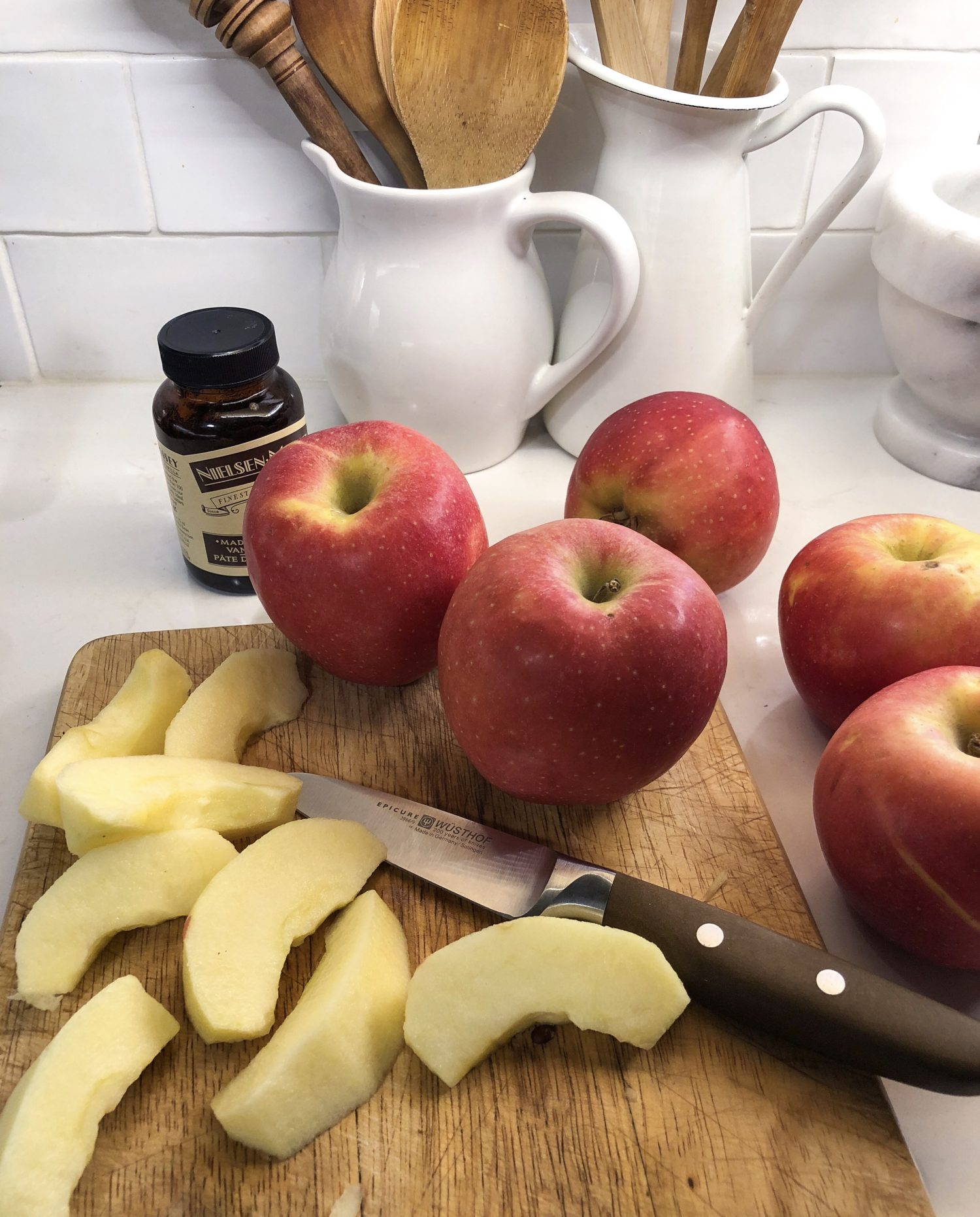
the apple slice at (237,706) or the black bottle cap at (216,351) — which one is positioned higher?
the black bottle cap at (216,351)

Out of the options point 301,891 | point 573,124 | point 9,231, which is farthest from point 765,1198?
point 9,231

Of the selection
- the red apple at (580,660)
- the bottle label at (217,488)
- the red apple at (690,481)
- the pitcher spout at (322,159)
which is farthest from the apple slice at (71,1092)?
the pitcher spout at (322,159)

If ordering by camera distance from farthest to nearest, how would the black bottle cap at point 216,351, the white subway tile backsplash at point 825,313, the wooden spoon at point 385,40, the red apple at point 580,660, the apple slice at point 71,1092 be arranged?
the white subway tile backsplash at point 825,313 < the wooden spoon at point 385,40 < the black bottle cap at point 216,351 < the red apple at point 580,660 < the apple slice at point 71,1092

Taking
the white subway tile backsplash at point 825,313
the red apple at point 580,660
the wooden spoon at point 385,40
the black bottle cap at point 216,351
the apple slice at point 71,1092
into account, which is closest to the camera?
the apple slice at point 71,1092

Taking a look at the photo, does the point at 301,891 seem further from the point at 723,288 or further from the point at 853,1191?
the point at 723,288

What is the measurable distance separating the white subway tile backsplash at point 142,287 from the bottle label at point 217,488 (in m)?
0.29

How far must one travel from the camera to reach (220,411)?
742 millimetres

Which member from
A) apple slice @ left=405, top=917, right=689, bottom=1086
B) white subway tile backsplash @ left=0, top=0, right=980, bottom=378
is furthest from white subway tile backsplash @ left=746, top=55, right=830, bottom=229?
apple slice @ left=405, top=917, right=689, bottom=1086

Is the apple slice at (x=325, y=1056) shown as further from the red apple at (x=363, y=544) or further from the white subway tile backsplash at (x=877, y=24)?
the white subway tile backsplash at (x=877, y=24)

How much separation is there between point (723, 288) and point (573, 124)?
23 centimetres

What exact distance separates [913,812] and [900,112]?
2.52 ft

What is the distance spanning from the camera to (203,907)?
544mm

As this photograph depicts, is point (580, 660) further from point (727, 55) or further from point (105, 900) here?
point (727, 55)

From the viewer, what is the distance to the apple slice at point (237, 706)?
0.65 meters
